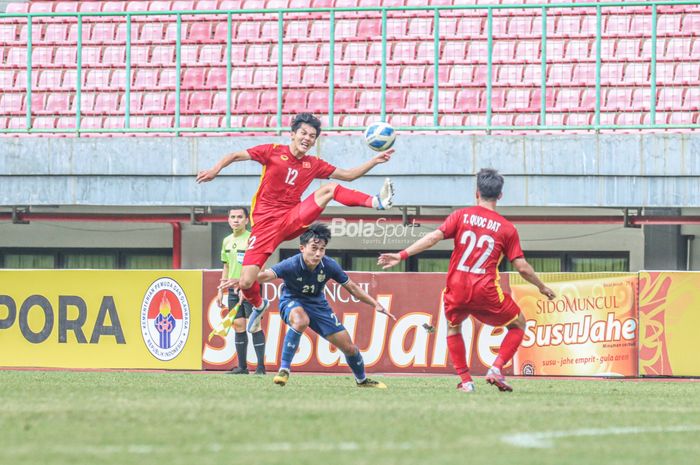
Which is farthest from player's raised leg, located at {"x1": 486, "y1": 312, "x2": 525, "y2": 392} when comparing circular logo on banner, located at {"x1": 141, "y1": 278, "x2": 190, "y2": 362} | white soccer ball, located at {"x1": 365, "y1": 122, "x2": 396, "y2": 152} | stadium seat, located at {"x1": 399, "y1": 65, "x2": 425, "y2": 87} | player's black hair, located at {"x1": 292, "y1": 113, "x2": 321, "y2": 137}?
stadium seat, located at {"x1": 399, "y1": 65, "x2": 425, "y2": 87}

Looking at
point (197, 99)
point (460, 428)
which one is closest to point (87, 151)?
point (197, 99)

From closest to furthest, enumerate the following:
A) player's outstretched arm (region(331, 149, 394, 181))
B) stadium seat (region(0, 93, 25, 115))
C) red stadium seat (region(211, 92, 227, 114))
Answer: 1. player's outstretched arm (region(331, 149, 394, 181))
2. red stadium seat (region(211, 92, 227, 114))
3. stadium seat (region(0, 93, 25, 115))

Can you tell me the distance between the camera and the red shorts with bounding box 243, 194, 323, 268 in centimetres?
1185

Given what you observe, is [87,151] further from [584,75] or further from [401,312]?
[584,75]

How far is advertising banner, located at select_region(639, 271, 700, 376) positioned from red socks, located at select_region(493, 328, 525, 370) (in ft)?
18.1

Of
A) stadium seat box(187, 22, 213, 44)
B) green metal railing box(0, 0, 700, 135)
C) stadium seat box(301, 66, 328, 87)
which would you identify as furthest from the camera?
stadium seat box(187, 22, 213, 44)

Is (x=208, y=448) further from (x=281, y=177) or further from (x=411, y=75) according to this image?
(x=411, y=75)

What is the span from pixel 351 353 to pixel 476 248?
1702 mm

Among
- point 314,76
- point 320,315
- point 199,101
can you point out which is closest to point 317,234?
point 320,315

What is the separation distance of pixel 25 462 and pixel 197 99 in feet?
46.7

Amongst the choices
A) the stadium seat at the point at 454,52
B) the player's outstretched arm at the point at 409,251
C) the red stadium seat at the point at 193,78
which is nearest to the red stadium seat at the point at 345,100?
the stadium seat at the point at 454,52

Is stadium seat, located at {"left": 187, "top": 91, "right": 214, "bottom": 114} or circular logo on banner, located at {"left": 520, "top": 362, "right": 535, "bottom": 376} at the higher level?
stadium seat, located at {"left": 187, "top": 91, "right": 214, "bottom": 114}

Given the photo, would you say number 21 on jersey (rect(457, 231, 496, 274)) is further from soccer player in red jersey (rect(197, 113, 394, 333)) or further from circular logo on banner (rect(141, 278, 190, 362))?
circular logo on banner (rect(141, 278, 190, 362))

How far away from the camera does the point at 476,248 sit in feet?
33.6
